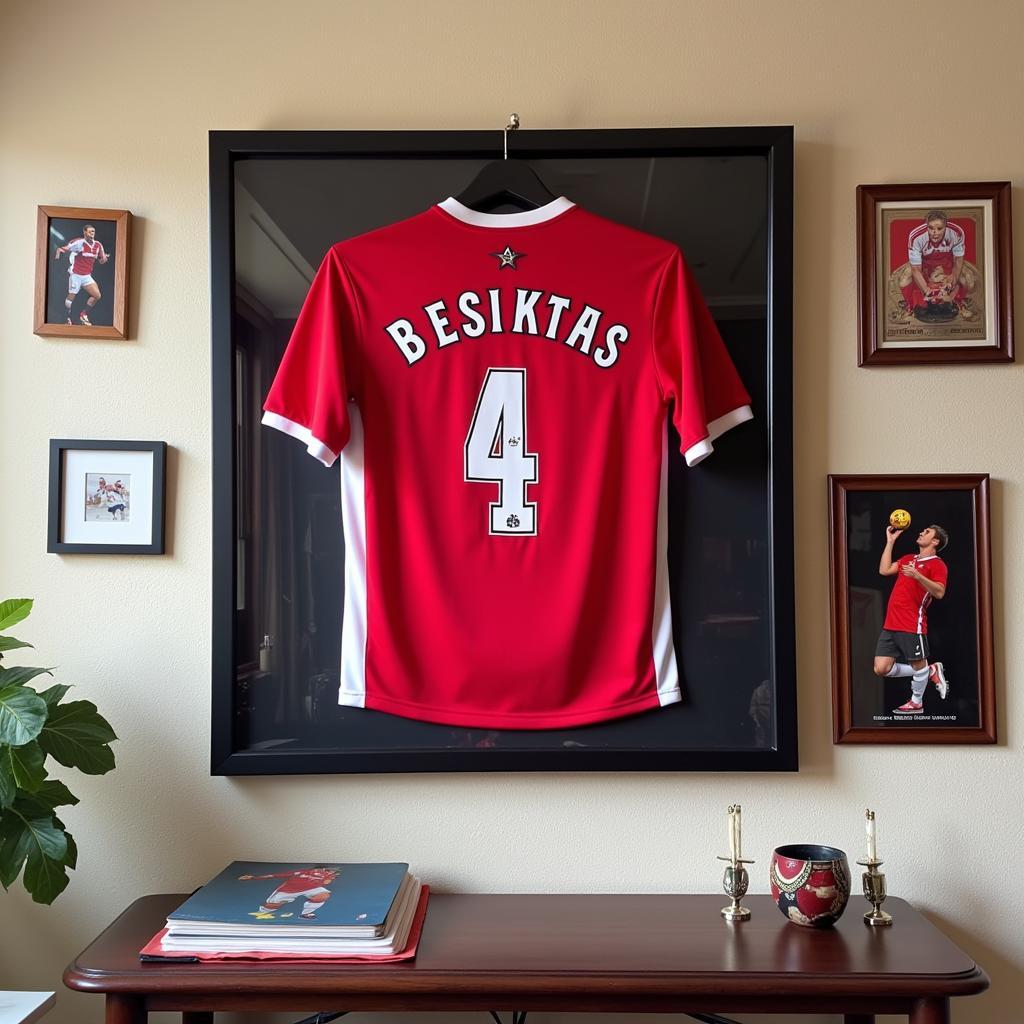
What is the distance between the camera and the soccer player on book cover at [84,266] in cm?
185

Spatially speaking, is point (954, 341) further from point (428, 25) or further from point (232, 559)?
point (232, 559)

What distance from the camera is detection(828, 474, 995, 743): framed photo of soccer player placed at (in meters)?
1.79

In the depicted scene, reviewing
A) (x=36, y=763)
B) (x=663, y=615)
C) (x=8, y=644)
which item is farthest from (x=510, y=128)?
(x=36, y=763)

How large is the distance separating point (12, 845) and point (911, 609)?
161 centimetres

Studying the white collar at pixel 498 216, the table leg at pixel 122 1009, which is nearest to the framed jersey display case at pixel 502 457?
the white collar at pixel 498 216

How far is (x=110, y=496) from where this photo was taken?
1.84 m

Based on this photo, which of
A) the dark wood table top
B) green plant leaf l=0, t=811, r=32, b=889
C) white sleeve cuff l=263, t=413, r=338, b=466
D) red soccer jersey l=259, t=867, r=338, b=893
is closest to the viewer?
the dark wood table top

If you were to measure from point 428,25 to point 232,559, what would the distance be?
1.11 meters

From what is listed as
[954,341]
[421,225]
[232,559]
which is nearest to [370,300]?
[421,225]

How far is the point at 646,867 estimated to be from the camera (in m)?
1.81

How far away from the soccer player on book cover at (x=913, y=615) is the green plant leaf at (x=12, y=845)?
1.51m

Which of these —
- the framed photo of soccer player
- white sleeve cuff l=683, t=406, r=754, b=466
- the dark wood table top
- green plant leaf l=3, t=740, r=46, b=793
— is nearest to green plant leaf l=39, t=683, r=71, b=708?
green plant leaf l=3, t=740, r=46, b=793

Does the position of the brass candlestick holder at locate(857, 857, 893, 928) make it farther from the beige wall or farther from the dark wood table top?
the beige wall

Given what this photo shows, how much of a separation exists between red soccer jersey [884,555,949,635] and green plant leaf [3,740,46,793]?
1.49 m
